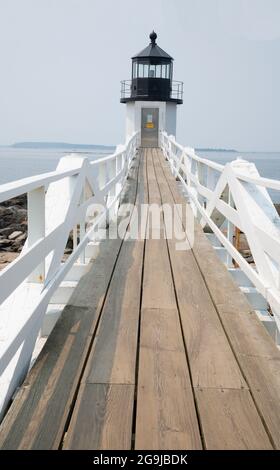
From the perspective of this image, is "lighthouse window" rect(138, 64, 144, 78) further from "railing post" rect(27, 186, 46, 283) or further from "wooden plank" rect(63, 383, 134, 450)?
"wooden plank" rect(63, 383, 134, 450)

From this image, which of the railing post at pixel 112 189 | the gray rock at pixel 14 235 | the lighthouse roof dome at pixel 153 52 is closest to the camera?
the railing post at pixel 112 189

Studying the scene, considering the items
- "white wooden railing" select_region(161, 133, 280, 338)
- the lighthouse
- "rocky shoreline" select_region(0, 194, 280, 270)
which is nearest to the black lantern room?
the lighthouse

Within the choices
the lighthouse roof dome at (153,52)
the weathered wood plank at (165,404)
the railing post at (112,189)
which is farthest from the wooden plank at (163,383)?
the lighthouse roof dome at (153,52)

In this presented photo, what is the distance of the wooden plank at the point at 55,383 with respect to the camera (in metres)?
2.00

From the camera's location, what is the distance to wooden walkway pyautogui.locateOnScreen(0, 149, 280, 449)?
6.63 feet

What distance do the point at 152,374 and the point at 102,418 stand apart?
0.47m

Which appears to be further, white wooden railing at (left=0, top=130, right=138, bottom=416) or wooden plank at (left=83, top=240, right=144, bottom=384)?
wooden plank at (left=83, top=240, right=144, bottom=384)

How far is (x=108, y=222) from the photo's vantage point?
22.1 feet

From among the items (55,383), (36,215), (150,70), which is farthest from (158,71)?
(55,383)

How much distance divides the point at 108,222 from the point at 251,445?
16.3 ft

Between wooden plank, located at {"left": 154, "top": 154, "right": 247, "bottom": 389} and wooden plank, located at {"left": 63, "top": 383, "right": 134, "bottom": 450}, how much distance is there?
1.37 feet

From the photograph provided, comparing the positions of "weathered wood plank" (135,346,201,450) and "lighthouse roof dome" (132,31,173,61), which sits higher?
"lighthouse roof dome" (132,31,173,61)

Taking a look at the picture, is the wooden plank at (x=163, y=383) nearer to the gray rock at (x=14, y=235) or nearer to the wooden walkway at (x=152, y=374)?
the wooden walkway at (x=152, y=374)
